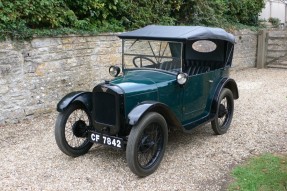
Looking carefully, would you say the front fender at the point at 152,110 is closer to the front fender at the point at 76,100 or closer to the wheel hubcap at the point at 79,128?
the front fender at the point at 76,100

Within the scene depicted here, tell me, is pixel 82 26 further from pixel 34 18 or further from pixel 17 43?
pixel 17 43

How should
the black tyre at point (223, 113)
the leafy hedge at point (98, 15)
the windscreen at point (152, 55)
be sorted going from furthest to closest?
1. the leafy hedge at point (98, 15)
2. the black tyre at point (223, 113)
3. the windscreen at point (152, 55)

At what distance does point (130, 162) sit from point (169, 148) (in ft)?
4.28

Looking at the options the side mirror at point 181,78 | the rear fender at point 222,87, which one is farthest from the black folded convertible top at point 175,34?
the rear fender at point 222,87

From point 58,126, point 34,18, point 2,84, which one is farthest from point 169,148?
point 34,18

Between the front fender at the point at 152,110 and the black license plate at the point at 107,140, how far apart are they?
1.31 ft

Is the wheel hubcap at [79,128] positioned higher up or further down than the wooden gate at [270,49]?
further down

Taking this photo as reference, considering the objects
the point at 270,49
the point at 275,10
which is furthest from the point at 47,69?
the point at 275,10

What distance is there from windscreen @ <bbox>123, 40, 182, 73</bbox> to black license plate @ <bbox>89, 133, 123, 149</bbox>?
1.35 m

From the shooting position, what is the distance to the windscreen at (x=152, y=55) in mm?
5176

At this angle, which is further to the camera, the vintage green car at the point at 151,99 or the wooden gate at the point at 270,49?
the wooden gate at the point at 270,49

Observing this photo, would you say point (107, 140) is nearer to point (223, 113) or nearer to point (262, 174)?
point (262, 174)

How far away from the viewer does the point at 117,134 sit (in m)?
4.64

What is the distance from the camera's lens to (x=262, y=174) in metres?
4.45
